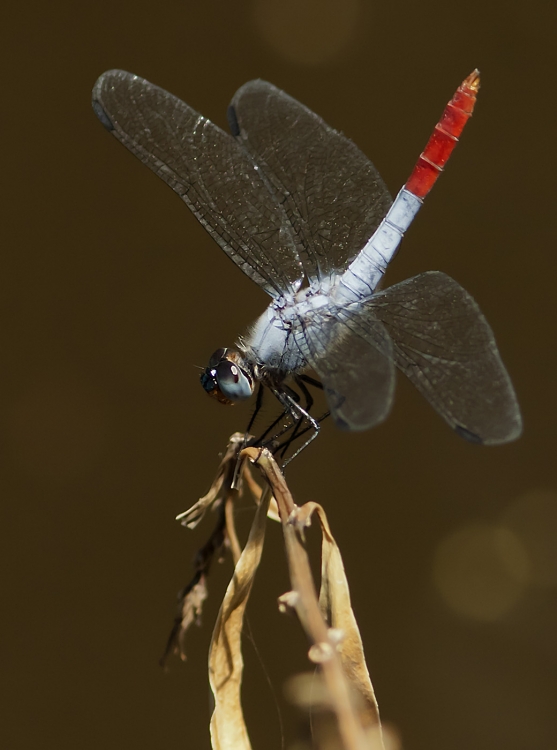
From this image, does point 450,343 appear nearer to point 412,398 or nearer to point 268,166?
point 268,166

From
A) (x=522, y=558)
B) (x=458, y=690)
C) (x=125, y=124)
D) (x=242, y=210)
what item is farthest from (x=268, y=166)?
(x=458, y=690)

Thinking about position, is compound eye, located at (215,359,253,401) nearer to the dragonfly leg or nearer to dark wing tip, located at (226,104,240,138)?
the dragonfly leg

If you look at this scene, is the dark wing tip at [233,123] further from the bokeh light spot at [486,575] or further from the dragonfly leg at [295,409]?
the bokeh light spot at [486,575]

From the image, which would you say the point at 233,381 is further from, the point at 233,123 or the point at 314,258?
the point at 233,123

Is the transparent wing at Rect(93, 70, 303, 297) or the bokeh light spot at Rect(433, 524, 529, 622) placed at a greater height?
the transparent wing at Rect(93, 70, 303, 297)

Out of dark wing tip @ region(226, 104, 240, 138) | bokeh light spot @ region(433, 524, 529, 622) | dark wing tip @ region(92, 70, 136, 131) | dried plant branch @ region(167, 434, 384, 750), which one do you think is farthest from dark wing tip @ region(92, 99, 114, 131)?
bokeh light spot @ region(433, 524, 529, 622)

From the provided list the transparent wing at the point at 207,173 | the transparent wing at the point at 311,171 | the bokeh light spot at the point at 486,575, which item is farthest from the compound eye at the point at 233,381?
the bokeh light spot at the point at 486,575
